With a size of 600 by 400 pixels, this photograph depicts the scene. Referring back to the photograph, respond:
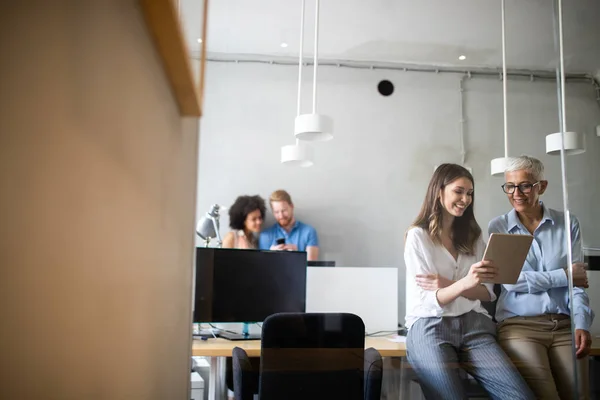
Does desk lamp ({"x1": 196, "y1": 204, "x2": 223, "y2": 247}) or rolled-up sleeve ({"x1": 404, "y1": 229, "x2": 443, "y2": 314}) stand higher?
desk lamp ({"x1": 196, "y1": 204, "x2": 223, "y2": 247})

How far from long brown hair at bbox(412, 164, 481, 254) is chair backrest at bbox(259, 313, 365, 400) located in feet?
1.25

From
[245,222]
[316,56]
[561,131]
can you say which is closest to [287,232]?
[245,222]

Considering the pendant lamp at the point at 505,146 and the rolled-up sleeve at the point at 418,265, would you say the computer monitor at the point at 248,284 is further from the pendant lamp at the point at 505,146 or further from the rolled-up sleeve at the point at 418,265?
the pendant lamp at the point at 505,146

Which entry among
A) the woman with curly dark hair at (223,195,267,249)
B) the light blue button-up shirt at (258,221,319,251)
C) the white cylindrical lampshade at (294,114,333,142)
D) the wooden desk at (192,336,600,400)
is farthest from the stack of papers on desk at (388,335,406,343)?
the white cylindrical lampshade at (294,114,333,142)

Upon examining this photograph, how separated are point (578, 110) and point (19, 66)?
1905 millimetres

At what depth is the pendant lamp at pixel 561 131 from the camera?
1808 millimetres

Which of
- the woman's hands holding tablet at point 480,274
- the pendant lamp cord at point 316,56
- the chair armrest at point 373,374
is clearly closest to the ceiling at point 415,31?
the pendant lamp cord at point 316,56

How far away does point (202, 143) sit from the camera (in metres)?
1.33

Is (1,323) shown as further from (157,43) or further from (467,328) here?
(467,328)

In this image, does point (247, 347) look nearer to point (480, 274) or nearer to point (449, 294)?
point (449, 294)

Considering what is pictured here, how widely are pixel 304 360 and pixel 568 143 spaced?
120cm

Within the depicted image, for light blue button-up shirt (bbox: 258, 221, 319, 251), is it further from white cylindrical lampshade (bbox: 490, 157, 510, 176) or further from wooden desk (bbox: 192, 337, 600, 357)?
white cylindrical lampshade (bbox: 490, 157, 510, 176)

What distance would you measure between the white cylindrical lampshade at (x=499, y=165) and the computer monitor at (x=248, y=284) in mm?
699

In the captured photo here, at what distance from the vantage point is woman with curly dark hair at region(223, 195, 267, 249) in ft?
4.47
